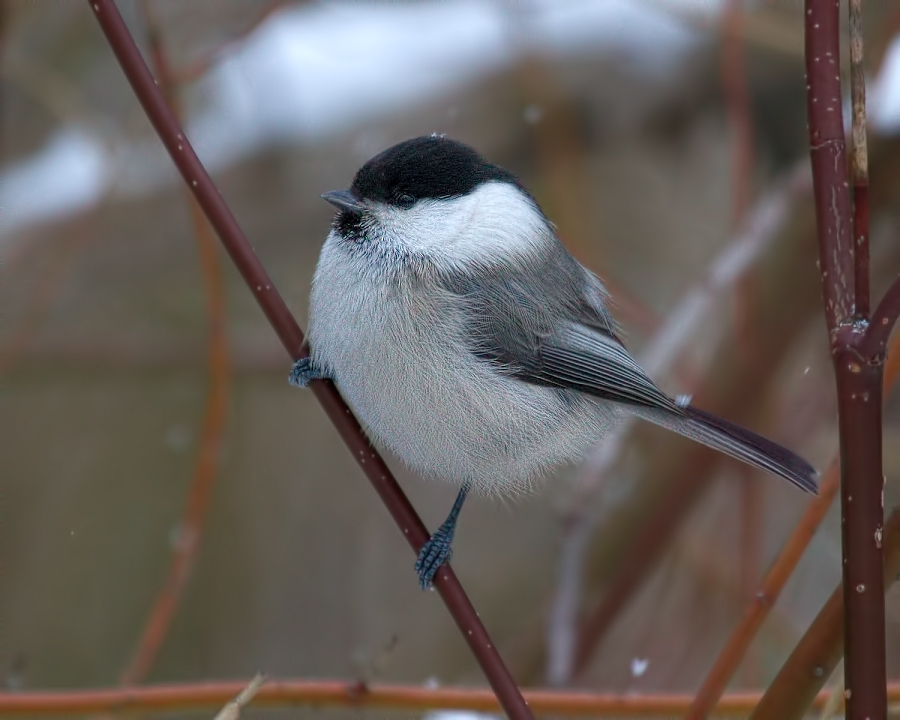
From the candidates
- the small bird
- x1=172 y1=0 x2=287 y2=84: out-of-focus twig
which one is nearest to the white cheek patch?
the small bird

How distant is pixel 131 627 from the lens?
7.84 feet

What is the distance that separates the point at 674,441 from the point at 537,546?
2.10 ft

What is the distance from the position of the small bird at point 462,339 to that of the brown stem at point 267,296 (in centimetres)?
12

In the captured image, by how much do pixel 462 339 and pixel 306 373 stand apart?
0.74 ft

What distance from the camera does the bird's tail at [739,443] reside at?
1218 millimetres

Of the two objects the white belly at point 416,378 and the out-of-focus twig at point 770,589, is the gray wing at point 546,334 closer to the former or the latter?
the white belly at point 416,378

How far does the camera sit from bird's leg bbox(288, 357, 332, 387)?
1.30m

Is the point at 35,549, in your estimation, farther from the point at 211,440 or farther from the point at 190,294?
the point at 211,440

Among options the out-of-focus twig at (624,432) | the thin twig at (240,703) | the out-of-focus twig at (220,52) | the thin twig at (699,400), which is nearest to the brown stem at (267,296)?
the thin twig at (240,703)

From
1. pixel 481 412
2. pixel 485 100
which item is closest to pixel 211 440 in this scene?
pixel 481 412

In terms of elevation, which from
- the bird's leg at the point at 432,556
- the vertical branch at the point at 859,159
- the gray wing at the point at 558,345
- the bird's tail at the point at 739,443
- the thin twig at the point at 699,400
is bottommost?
the thin twig at the point at 699,400

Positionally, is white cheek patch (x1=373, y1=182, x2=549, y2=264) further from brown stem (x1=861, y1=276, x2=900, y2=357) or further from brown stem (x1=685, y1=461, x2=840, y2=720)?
brown stem (x1=861, y1=276, x2=900, y2=357)

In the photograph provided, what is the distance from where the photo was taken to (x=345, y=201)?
4.34 ft

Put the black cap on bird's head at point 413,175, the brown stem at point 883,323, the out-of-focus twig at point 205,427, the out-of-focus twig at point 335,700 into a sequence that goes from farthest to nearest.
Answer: the out-of-focus twig at point 205,427
the black cap on bird's head at point 413,175
the out-of-focus twig at point 335,700
the brown stem at point 883,323
